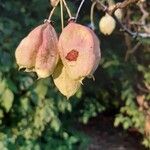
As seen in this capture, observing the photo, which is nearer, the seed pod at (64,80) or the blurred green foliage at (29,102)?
the seed pod at (64,80)

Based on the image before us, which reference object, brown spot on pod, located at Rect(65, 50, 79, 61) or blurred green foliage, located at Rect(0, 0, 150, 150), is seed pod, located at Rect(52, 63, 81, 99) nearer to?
brown spot on pod, located at Rect(65, 50, 79, 61)

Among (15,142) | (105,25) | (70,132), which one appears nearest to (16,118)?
(15,142)

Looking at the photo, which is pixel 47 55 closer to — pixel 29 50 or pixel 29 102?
pixel 29 50

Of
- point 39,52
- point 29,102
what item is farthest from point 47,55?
point 29,102

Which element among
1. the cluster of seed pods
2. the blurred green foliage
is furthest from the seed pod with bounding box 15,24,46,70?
the blurred green foliage

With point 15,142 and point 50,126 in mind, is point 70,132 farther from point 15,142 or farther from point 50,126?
point 15,142

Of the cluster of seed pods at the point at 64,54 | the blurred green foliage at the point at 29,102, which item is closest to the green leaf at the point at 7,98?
the blurred green foliage at the point at 29,102

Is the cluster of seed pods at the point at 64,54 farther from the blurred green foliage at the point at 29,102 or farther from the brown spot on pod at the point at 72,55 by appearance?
the blurred green foliage at the point at 29,102
